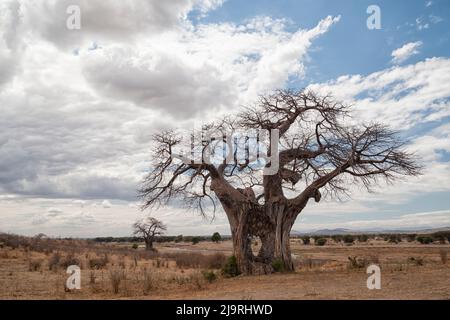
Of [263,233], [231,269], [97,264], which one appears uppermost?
[263,233]

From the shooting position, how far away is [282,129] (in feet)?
64.7

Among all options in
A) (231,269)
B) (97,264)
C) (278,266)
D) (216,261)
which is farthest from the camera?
(216,261)

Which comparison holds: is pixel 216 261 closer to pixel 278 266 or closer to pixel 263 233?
pixel 263 233

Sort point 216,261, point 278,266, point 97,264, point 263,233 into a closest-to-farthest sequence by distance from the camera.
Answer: point 278,266, point 263,233, point 97,264, point 216,261

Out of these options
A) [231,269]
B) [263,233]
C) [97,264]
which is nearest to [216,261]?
[97,264]

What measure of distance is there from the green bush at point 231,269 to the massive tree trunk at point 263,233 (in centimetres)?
16

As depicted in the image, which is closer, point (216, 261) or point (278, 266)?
point (278, 266)

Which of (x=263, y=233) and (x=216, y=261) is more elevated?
(x=263, y=233)

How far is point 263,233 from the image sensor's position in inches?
774

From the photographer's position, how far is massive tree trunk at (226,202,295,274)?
19078mm

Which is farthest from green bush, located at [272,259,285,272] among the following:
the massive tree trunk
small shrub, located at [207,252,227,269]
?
small shrub, located at [207,252,227,269]

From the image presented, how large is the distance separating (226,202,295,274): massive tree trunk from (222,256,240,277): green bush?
16cm

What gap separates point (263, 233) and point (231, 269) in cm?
201
